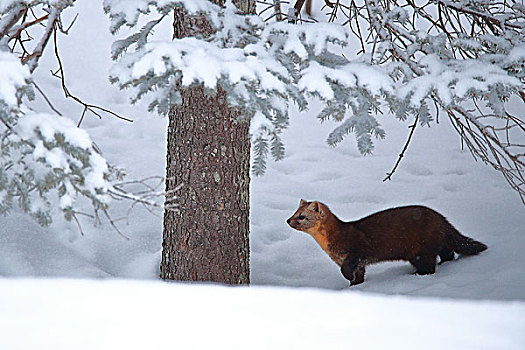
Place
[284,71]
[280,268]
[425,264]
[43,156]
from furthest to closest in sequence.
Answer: [280,268]
[425,264]
[284,71]
[43,156]

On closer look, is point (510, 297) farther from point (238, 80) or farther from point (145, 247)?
point (145, 247)

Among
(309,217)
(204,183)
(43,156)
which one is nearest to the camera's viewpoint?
(43,156)

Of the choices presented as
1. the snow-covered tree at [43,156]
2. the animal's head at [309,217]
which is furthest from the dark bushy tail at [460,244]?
the snow-covered tree at [43,156]

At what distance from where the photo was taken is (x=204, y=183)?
14.1 ft

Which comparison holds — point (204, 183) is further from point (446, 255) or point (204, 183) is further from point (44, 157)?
point (446, 255)

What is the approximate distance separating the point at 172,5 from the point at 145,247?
3129mm

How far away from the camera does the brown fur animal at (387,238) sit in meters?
4.90

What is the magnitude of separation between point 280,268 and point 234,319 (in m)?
3.23

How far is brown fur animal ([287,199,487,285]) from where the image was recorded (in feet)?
16.1

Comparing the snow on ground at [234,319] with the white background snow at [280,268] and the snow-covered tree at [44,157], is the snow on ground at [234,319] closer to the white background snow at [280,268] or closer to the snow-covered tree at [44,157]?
the white background snow at [280,268]

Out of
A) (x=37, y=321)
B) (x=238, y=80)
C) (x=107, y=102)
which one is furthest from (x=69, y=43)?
(x=37, y=321)

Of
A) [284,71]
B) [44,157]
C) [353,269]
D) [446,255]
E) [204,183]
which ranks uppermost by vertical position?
[284,71]

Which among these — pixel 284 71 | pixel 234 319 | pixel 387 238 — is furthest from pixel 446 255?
pixel 234 319

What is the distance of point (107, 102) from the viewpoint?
9.65 m
